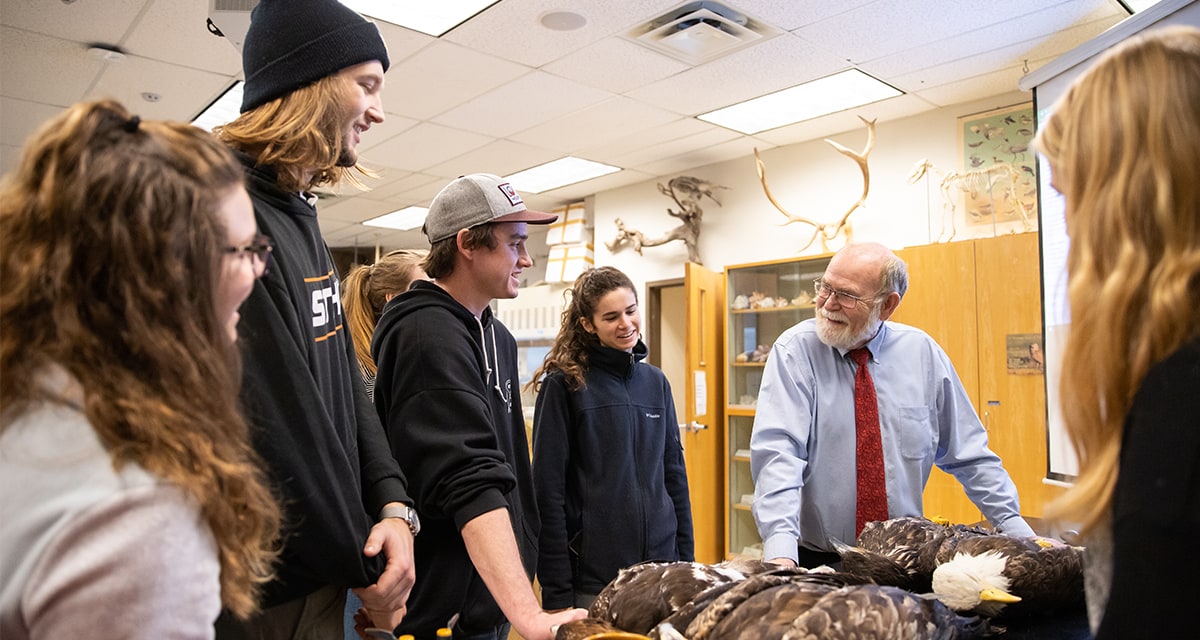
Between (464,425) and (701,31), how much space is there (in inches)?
109

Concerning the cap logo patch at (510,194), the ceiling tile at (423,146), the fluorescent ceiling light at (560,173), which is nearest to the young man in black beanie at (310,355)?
the cap logo patch at (510,194)

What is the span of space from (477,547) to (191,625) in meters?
0.70

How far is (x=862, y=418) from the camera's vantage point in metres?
2.09

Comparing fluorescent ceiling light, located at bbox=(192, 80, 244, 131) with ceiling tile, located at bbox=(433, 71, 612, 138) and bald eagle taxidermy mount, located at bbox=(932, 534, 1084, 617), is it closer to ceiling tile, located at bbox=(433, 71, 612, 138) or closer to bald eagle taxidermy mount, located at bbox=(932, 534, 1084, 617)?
ceiling tile, located at bbox=(433, 71, 612, 138)

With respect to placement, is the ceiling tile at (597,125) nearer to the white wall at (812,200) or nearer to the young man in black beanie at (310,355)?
the white wall at (812,200)

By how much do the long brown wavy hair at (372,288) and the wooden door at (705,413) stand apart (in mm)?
2809

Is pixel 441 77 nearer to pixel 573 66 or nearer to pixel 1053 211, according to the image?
pixel 573 66

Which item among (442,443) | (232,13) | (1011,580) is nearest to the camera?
(1011,580)

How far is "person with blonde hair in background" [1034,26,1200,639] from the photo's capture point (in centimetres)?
60

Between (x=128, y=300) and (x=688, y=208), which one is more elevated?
(x=688, y=208)

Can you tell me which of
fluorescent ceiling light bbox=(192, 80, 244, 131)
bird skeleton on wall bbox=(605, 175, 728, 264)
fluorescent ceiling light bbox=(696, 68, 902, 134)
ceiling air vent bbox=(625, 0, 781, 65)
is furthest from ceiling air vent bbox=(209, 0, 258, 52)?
bird skeleton on wall bbox=(605, 175, 728, 264)

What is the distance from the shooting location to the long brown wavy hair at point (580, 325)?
7.99 feet

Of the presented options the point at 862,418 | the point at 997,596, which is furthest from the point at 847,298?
the point at 997,596

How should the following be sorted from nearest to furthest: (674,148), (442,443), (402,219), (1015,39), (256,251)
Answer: (256,251) → (442,443) → (1015,39) → (674,148) → (402,219)
